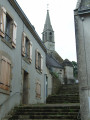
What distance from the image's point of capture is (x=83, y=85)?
24.1ft

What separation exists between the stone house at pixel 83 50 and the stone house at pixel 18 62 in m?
3.48

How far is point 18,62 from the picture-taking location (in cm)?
1109

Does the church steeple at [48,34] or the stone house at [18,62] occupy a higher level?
the church steeple at [48,34]

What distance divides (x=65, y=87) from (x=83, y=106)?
11497mm

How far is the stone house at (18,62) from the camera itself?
916 centimetres

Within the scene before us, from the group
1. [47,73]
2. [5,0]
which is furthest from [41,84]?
[5,0]

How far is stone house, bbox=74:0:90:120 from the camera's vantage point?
723 centimetres

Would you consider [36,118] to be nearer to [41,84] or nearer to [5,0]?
[5,0]

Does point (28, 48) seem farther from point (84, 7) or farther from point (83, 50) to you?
point (83, 50)

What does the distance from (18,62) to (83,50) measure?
14.8 ft

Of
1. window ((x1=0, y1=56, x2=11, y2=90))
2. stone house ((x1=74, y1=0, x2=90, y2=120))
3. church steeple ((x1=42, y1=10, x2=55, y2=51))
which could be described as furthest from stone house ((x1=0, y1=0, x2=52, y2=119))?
church steeple ((x1=42, y1=10, x2=55, y2=51))

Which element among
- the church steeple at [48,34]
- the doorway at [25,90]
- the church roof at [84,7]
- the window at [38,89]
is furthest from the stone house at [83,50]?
the church steeple at [48,34]

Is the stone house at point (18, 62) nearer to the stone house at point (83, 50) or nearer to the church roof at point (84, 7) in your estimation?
the stone house at point (83, 50)

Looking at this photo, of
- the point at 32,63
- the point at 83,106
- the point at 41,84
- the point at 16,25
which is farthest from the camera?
the point at 41,84
